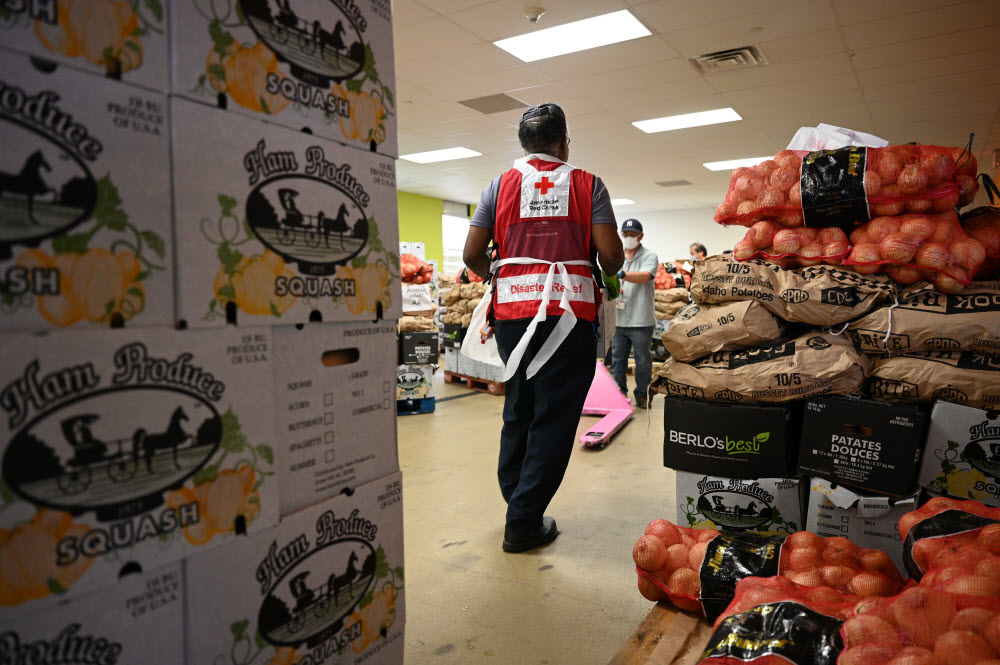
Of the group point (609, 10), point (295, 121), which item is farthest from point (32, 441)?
point (609, 10)

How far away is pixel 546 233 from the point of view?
7.55 ft

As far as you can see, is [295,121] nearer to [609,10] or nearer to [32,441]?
[32,441]

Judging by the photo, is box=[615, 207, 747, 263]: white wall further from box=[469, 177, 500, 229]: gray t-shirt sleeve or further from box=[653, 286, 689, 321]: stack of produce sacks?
box=[469, 177, 500, 229]: gray t-shirt sleeve

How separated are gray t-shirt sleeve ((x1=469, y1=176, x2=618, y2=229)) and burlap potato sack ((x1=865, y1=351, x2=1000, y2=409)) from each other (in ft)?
3.42

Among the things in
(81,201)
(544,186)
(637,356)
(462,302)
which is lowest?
(637,356)

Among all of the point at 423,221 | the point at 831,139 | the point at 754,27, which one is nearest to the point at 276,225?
the point at 831,139

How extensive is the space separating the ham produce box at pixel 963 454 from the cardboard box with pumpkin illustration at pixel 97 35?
83.9 inches

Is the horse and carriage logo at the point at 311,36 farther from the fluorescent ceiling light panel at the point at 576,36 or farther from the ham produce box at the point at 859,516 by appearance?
the fluorescent ceiling light panel at the point at 576,36

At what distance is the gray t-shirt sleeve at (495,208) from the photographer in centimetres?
Result: 231

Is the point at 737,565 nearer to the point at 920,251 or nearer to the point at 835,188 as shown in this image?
the point at 920,251

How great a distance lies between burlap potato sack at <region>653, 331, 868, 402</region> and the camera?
194cm

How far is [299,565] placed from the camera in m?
0.94

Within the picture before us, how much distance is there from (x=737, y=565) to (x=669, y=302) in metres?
→ 7.03

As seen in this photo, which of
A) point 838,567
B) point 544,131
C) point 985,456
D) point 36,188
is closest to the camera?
point 36,188
